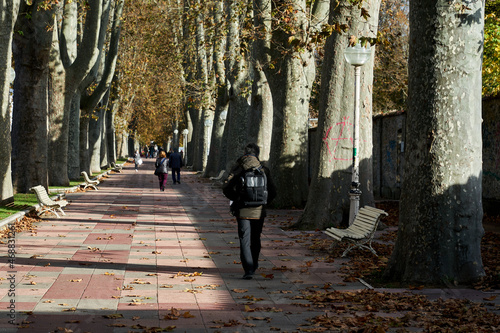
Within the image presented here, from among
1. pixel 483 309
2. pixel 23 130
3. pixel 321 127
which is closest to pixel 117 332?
pixel 483 309

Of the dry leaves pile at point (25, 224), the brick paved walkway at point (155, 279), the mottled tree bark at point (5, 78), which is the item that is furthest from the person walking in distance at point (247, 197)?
the mottled tree bark at point (5, 78)

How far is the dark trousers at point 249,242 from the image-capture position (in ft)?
30.7

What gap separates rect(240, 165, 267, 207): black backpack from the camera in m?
9.37

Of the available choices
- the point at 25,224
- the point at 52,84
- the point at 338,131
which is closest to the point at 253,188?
the point at 338,131

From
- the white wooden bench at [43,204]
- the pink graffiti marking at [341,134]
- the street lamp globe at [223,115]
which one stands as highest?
the street lamp globe at [223,115]

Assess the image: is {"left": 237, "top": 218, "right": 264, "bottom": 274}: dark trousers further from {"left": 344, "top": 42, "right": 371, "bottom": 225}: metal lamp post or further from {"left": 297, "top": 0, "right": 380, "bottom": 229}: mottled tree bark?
{"left": 297, "top": 0, "right": 380, "bottom": 229}: mottled tree bark

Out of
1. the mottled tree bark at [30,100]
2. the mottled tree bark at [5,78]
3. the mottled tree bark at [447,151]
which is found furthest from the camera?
the mottled tree bark at [30,100]

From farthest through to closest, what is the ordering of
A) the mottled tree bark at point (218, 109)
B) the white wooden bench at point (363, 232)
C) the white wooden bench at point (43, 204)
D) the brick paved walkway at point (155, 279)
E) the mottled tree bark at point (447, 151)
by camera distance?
the mottled tree bark at point (218, 109), the white wooden bench at point (43, 204), the white wooden bench at point (363, 232), the mottled tree bark at point (447, 151), the brick paved walkway at point (155, 279)

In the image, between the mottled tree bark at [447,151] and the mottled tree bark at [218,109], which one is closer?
the mottled tree bark at [447,151]

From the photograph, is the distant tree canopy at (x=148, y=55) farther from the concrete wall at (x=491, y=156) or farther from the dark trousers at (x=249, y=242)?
the dark trousers at (x=249, y=242)

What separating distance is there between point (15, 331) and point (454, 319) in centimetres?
398

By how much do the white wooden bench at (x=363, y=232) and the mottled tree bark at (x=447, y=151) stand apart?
217cm

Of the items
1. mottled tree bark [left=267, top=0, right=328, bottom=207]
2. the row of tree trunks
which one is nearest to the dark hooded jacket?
mottled tree bark [left=267, top=0, right=328, bottom=207]

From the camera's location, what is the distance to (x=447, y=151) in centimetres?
879
